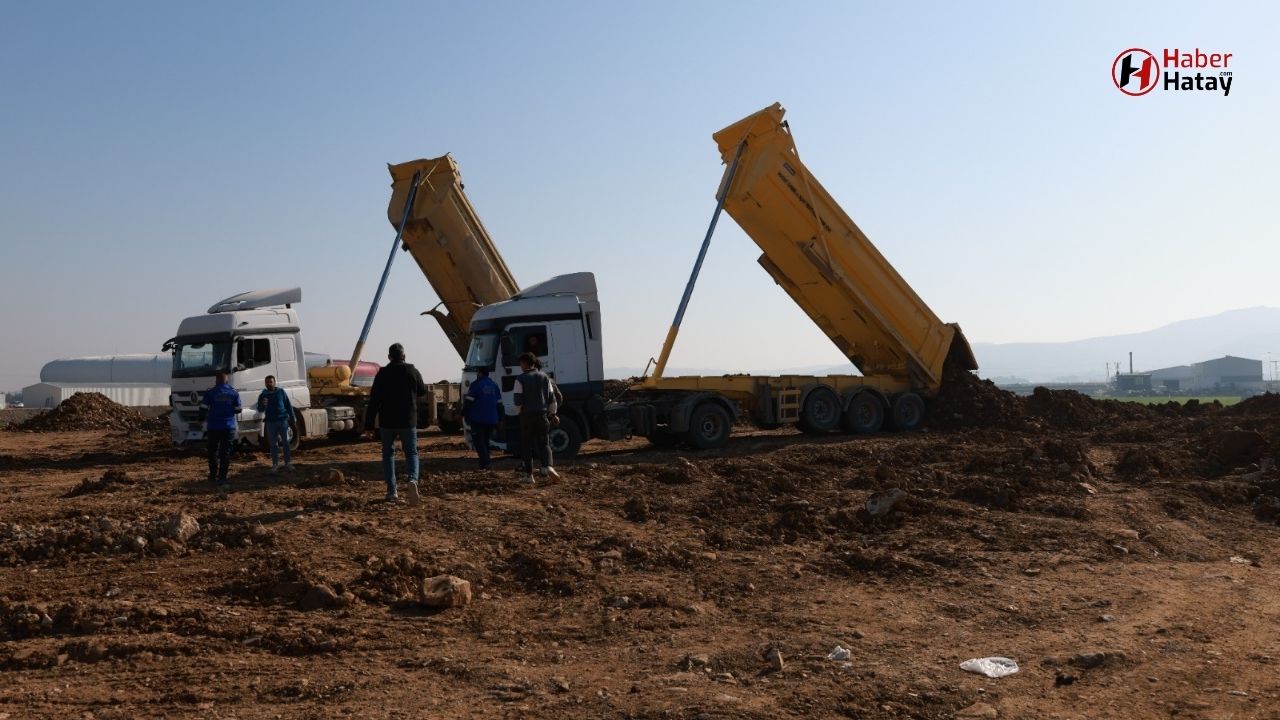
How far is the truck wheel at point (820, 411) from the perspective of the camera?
19.7 m

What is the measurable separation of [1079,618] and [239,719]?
5364mm

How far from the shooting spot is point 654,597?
289 inches

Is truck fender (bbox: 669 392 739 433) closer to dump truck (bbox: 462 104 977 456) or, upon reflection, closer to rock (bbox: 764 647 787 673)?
dump truck (bbox: 462 104 977 456)

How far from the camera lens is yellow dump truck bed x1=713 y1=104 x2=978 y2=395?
18359 millimetres

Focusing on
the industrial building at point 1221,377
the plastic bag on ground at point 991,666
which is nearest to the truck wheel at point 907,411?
the plastic bag on ground at point 991,666

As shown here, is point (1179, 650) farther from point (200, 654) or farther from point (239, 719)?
point (200, 654)

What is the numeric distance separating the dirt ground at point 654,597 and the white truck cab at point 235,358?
4364mm

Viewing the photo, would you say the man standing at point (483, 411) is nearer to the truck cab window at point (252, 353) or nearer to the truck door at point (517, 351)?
the truck door at point (517, 351)

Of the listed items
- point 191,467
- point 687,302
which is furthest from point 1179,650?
point 191,467

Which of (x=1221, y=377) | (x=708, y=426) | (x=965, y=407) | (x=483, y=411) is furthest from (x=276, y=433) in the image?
(x=1221, y=377)

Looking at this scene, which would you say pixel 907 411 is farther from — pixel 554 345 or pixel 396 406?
pixel 396 406

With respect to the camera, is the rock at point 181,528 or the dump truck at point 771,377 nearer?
the rock at point 181,528

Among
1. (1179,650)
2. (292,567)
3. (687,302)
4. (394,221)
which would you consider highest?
(394,221)

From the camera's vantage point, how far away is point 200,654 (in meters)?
6.05
